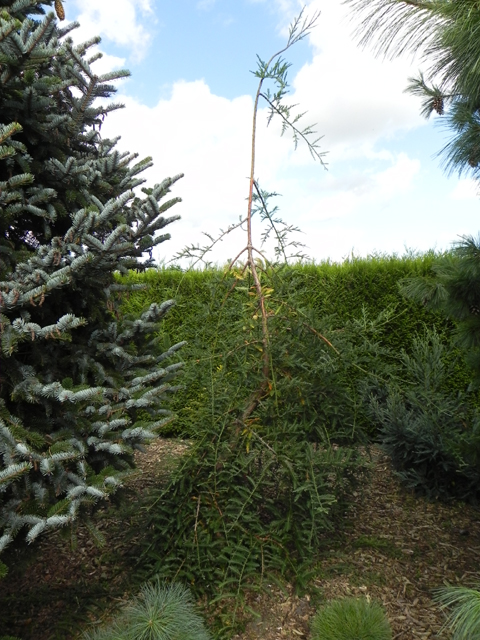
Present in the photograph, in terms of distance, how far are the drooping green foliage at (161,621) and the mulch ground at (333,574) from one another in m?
0.31

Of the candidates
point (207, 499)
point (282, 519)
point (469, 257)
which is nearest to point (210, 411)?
point (207, 499)

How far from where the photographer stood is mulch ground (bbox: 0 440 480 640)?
3086 mm

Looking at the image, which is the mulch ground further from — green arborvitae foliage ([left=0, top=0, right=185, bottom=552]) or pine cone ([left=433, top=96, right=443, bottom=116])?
Answer: pine cone ([left=433, top=96, right=443, bottom=116])

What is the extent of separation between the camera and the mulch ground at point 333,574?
3086mm

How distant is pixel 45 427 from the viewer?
2744mm

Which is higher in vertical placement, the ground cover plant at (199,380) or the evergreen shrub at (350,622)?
the ground cover plant at (199,380)

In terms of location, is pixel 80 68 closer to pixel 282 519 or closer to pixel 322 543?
pixel 282 519

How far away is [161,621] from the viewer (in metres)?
2.62

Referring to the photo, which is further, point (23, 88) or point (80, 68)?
point (80, 68)

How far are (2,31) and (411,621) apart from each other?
356 centimetres

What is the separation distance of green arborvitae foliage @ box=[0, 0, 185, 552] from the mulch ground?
2.22ft

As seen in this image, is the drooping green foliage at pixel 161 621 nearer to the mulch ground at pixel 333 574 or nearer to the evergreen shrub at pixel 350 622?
the mulch ground at pixel 333 574

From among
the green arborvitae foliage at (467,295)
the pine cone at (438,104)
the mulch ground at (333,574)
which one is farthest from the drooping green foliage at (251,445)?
the pine cone at (438,104)

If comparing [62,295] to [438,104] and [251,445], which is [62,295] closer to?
[251,445]
